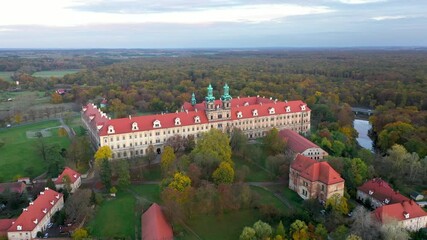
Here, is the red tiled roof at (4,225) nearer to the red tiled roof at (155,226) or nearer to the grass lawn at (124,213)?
the grass lawn at (124,213)

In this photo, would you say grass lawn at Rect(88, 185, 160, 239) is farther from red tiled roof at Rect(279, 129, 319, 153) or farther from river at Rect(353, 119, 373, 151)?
river at Rect(353, 119, 373, 151)

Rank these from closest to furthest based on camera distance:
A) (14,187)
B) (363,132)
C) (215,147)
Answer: (14,187)
(215,147)
(363,132)

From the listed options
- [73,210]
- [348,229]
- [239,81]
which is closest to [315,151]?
[348,229]

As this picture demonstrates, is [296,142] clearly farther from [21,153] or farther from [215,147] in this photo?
[21,153]

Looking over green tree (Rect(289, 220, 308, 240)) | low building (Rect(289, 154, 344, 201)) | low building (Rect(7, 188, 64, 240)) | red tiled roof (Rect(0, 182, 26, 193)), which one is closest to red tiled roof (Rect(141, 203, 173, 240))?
low building (Rect(7, 188, 64, 240))

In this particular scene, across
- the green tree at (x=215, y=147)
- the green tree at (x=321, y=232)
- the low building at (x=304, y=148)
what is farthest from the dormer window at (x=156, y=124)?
the green tree at (x=321, y=232)

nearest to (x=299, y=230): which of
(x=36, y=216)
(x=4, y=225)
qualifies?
(x=36, y=216)

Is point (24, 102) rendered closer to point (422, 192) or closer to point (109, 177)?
point (109, 177)
